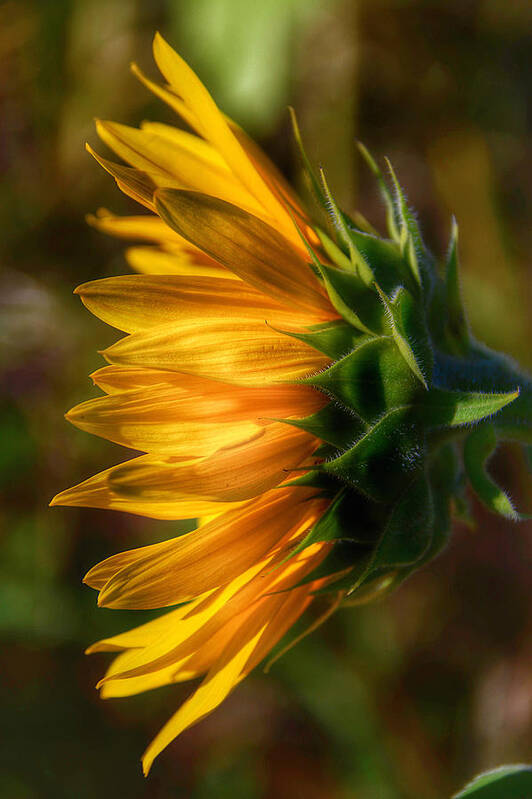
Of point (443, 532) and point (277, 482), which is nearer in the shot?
point (277, 482)

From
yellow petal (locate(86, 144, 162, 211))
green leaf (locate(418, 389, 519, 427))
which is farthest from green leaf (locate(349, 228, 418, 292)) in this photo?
yellow petal (locate(86, 144, 162, 211))

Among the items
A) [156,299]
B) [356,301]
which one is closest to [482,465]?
[356,301]

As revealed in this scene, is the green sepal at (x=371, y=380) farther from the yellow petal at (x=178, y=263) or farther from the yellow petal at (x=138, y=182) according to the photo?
the yellow petal at (x=138, y=182)

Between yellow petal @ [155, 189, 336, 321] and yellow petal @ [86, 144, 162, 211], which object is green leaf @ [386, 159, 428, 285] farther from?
yellow petal @ [86, 144, 162, 211]

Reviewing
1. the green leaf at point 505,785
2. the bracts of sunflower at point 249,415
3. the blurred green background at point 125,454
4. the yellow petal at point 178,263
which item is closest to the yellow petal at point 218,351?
the bracts of sunflower at point 249,415

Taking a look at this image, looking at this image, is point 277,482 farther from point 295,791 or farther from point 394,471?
point 295,791

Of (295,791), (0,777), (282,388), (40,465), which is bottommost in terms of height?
(295,791)

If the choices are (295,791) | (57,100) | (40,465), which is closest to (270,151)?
(57,100)

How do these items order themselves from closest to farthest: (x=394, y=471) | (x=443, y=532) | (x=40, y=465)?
(x=394, y=471) → (x=443, y=532) → (x=40, y=465)
